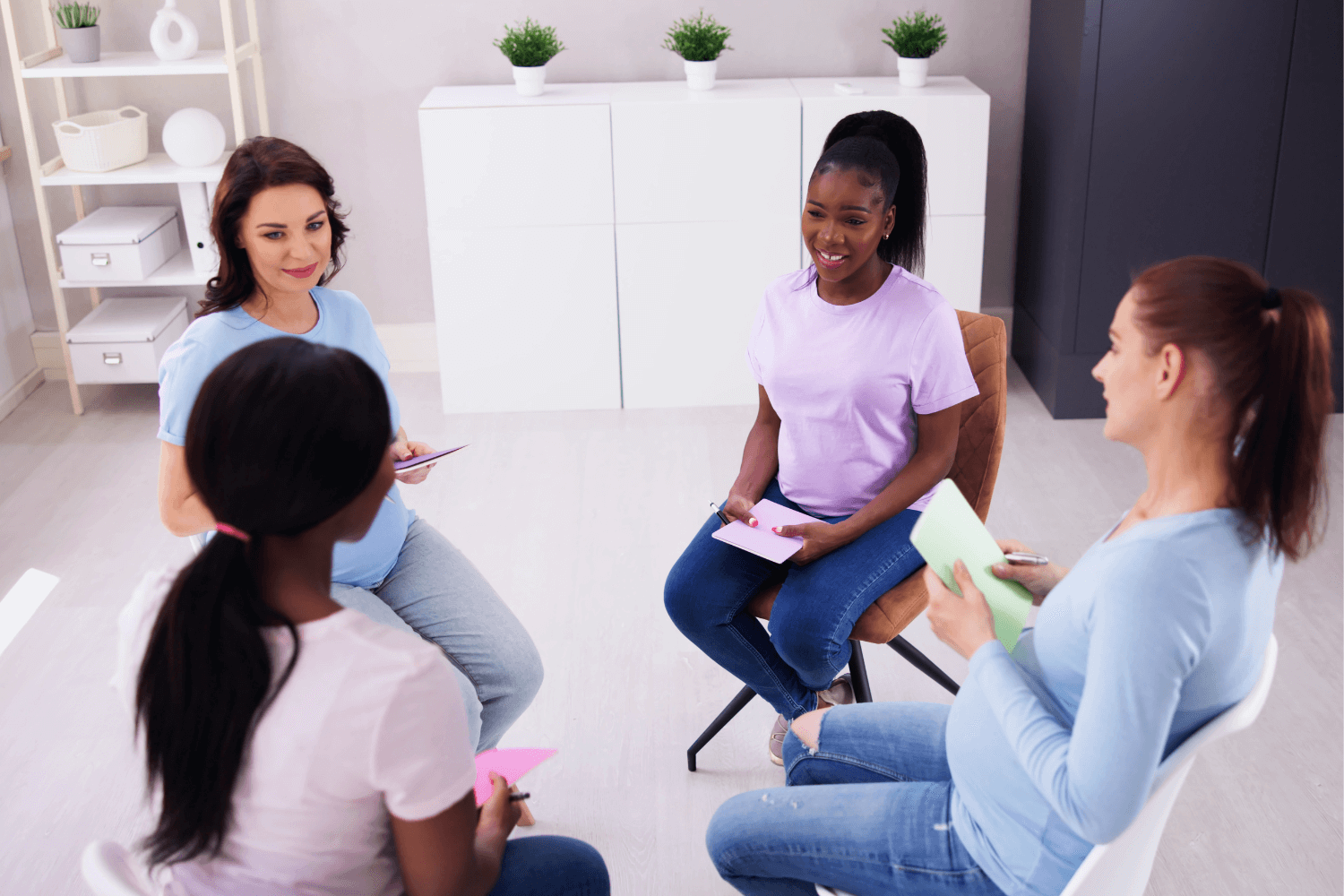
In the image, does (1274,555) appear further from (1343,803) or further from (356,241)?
(356,241)

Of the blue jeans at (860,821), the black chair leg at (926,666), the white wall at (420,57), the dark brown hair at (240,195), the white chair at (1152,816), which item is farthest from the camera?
the white wall at (420,57)

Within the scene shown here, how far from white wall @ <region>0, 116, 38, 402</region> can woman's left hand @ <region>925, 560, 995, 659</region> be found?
3667 millimetres

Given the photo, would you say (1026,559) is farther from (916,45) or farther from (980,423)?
(916,45)

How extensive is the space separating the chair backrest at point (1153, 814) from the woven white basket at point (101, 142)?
3661mm

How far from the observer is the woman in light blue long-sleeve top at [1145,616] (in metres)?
1.08

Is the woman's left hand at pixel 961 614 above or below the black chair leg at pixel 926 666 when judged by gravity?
above

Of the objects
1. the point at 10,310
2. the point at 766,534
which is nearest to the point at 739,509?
A: the point at 766,534

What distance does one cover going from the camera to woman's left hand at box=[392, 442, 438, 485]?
200cm

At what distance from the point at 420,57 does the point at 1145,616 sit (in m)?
3.57

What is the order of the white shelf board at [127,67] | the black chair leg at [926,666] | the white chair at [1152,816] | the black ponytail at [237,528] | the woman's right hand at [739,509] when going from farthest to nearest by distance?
1. the white shelf board at [127,67]
2. the black chair leg at [926,666]
3. the woman's right hand at [739,509]
4. the white chair at [1152,816]
5. the black ponytail at [237,528]

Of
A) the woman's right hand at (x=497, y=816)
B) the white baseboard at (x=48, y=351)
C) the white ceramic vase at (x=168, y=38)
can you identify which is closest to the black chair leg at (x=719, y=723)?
the woman's right hand at (x=497, y=816)

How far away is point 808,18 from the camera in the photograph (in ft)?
13.0

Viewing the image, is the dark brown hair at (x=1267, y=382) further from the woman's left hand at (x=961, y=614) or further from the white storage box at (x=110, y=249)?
the white storage box at (x=110, y=249)

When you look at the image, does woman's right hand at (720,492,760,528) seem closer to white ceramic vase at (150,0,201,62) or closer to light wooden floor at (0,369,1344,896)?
light wooden floor at (0,369,1344,896)
